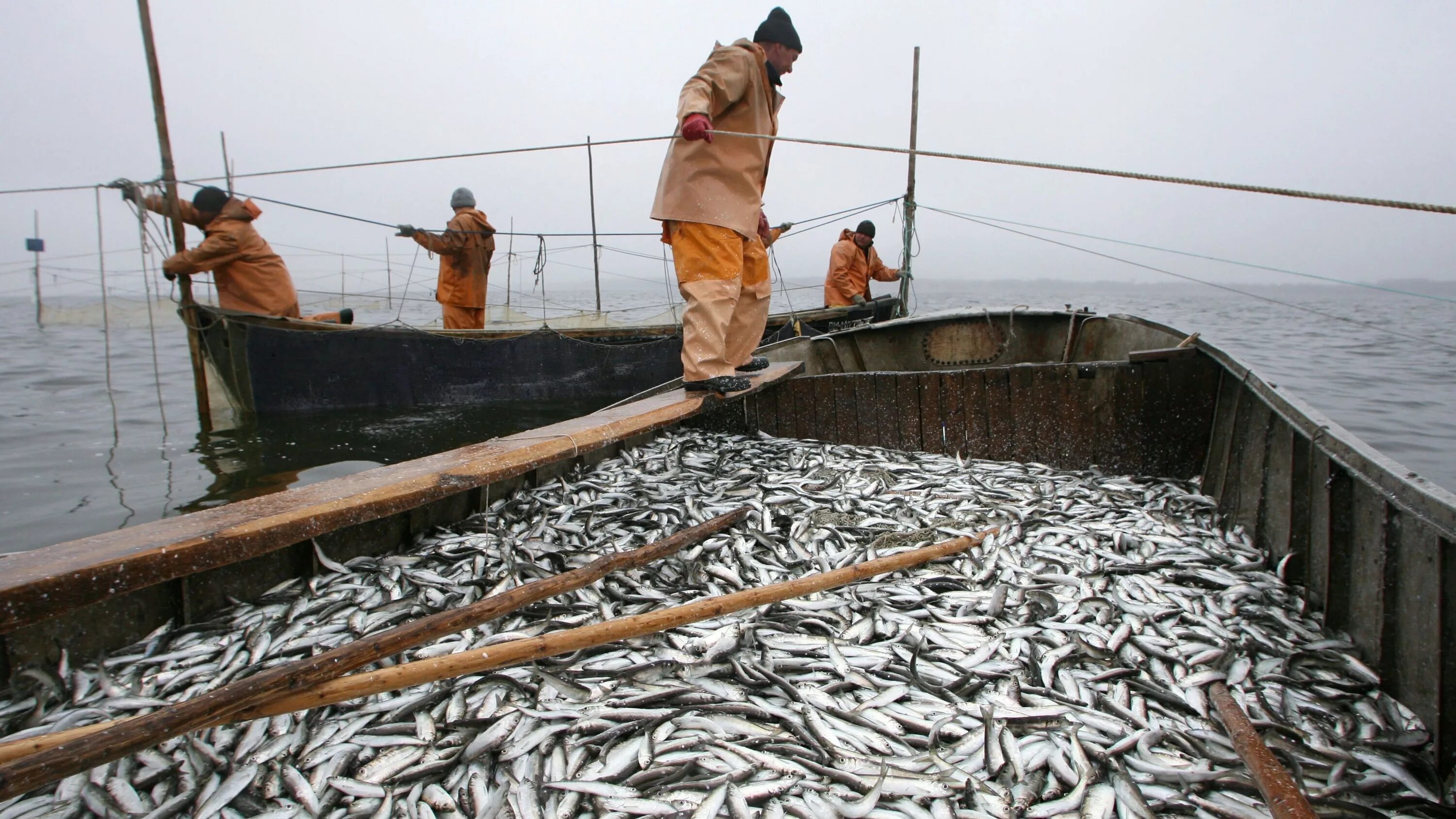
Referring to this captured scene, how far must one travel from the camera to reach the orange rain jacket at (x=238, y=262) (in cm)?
880

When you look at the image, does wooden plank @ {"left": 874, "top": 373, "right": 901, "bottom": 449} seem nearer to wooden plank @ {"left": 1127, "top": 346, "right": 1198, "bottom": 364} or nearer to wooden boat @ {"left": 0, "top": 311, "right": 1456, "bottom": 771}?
wooden boat @ {"left": 0, "top": 311, "right": 1456, "bottom": 771}

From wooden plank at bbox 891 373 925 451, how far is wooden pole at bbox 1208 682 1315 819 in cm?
387

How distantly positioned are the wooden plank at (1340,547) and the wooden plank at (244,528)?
393 cm

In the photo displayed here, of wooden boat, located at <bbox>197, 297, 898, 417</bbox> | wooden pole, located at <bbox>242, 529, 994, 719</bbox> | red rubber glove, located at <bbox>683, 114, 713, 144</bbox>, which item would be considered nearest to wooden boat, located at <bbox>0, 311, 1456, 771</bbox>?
wooden pole, located at <bbox>242, 529, 994, 719</bbox>

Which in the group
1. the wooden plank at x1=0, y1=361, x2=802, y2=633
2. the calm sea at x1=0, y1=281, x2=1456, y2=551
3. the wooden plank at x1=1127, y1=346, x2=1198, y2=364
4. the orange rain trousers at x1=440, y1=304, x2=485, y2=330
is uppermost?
the orange rain trousers at x1=440, y1=304, x2=485, y2=330

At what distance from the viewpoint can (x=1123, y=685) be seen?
284 cm

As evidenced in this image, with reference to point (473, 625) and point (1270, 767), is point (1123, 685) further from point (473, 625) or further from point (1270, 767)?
point (473, 625)

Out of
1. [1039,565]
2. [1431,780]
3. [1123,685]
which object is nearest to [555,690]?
[1123,685]

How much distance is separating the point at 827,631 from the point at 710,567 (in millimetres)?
871

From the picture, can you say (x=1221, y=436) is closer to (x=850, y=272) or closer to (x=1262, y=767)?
(x=1262, y=767)

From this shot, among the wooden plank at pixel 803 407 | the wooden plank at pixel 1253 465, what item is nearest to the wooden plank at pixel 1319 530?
the wooden plank at pixel 1253 465

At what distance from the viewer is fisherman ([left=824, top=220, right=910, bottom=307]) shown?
13.7m

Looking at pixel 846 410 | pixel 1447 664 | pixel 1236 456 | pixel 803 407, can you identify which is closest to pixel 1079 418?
pixel 1236 456

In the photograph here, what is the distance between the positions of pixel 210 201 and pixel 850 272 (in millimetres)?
10376
